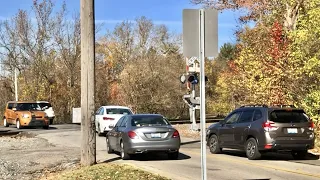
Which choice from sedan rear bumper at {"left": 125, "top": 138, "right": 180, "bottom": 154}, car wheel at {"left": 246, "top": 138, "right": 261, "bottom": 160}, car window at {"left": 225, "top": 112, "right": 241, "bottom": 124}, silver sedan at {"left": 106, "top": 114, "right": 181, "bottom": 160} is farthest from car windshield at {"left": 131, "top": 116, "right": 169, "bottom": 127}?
car wheel at {"left": 246, "top": 138, "right": 261, "bottom": 160}

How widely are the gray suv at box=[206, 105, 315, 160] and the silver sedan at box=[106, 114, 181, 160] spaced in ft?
7.79

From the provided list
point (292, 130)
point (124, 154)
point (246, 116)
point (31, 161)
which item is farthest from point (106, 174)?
point (292, 130)

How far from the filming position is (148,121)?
15.3 m

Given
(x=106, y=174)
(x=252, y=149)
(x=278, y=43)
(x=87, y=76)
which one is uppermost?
(x=278, y=43)

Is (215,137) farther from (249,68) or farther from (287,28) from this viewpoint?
(287,28)

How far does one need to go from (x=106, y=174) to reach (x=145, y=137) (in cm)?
363

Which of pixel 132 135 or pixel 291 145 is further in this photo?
pixel 291 145

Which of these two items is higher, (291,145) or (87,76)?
(87,76)

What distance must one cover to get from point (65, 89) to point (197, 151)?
3876 cm

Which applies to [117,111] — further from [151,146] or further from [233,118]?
[151,146]

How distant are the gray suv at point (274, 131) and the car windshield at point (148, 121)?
8.68 ft

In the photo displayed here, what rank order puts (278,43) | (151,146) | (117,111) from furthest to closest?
(117,111)
(278,43)
(151,146)

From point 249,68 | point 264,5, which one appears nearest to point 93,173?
point 249,68

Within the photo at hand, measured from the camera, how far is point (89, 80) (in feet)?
41.8
